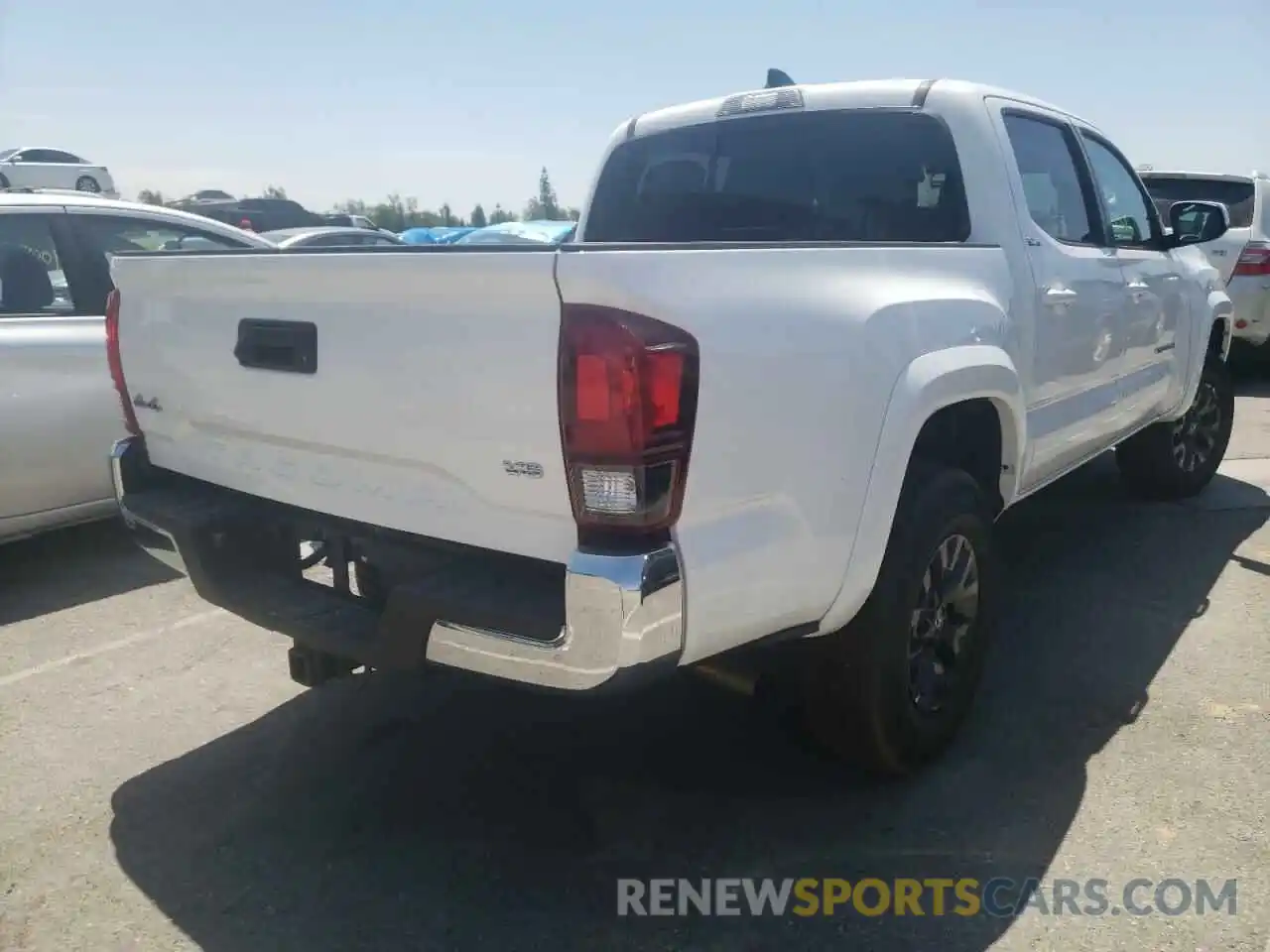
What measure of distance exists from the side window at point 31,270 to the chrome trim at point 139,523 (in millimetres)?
1851

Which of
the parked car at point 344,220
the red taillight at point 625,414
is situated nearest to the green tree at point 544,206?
the parked car at point 344,220

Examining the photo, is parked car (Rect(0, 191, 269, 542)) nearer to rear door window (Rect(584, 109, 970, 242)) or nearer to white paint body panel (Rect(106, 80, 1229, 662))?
white paint body panel (Rect(106, 80, 1229, 662))

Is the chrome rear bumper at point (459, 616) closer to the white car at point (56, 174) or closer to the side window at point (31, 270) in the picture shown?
the side window at point (31, 270)

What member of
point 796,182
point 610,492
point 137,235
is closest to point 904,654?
point 610,492

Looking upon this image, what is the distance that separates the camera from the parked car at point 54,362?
441 cm

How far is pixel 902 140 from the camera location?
344 cm

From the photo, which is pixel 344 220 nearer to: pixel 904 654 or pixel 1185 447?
pixel 1185 447

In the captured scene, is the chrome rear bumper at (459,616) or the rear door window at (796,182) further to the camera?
the rear door window at (796,182)

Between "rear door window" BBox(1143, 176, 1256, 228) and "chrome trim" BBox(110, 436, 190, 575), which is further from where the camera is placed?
"rear door window" BBox(1143, 176, 1256, 228)

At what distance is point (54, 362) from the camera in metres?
4.50

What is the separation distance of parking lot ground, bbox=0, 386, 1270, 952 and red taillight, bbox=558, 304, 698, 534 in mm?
914

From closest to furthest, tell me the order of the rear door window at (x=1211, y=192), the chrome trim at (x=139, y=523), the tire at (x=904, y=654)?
1. the tire at (x=904, y=654)
2. the chrome trim at (x=139, y=523)
3. the rear door window at (x=1211, y=192)

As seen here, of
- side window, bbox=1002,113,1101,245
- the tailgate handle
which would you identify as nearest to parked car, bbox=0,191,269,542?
the tailgate handle

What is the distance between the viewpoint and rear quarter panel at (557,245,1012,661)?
206 centimetres
